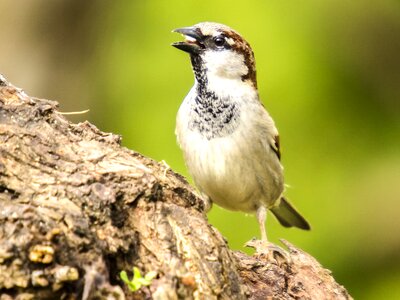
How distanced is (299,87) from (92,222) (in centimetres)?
423

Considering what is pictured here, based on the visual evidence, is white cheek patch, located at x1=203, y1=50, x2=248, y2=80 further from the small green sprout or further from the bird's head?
the small green sprout

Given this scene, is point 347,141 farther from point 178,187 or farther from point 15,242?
point 15,242

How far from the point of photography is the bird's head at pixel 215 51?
12.5ft

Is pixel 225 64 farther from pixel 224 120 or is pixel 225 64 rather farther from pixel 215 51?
pixel 224 120

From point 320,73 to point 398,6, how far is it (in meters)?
0.85

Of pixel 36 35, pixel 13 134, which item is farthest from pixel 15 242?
pixel 36 35

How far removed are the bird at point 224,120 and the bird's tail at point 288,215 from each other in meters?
0.64

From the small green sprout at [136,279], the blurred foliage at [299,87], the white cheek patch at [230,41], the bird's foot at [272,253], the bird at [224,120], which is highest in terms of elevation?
the blurred foliage at [299,87]

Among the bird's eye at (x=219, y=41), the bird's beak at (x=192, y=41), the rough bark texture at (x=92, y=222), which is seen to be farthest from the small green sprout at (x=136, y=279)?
the bird's eye at (x=219, y=41)

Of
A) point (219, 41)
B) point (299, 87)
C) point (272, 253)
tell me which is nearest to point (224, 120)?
point (219, 41)

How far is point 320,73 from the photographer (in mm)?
6453

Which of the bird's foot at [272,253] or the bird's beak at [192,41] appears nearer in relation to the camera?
the bird's foot at [272,253]

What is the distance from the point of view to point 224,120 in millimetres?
3924

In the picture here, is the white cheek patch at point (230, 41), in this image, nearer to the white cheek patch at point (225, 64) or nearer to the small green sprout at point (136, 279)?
the white cheek patch at point (225, 64)
